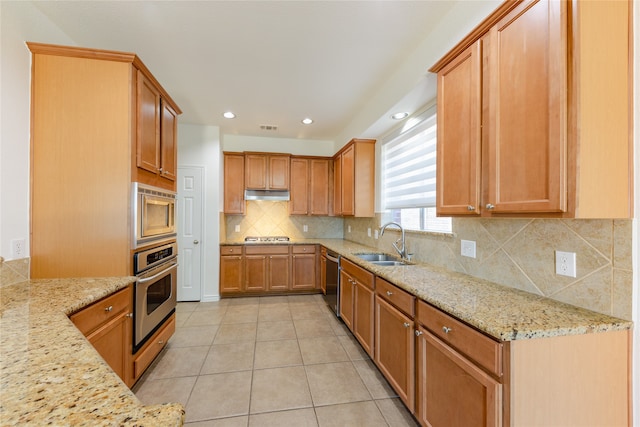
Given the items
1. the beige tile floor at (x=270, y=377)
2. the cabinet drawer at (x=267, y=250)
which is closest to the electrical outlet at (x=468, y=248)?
the beige tile floor at (x=270, y=377)

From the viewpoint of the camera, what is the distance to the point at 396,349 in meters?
1.84

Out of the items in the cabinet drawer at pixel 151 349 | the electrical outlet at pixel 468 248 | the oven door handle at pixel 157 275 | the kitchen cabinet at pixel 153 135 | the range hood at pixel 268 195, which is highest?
the kitchen cabinet at pixel 153 135

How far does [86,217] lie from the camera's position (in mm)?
1787

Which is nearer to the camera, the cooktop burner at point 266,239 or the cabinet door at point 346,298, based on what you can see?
the cabinet door at point 346,298

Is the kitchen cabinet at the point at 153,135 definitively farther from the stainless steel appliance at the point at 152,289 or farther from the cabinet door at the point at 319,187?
the cabinet door at the point at 319,187

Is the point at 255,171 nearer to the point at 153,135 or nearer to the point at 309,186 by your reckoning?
the point at 309,186

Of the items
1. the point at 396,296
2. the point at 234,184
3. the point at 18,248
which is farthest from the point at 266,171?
the point at 396,296

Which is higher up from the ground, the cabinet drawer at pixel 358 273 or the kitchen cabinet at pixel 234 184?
the kitchen cabinet at pixel 234 184

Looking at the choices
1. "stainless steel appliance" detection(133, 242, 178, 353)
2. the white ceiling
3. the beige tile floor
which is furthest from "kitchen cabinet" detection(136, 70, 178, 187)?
the beige tile floor

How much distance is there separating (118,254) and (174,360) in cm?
123

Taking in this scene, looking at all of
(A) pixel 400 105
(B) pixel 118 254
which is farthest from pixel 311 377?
(A) pixel 400 105

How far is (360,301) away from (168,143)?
238cm

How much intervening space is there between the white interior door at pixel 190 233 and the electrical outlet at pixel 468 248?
11.9 feet

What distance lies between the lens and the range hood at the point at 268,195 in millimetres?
4449
